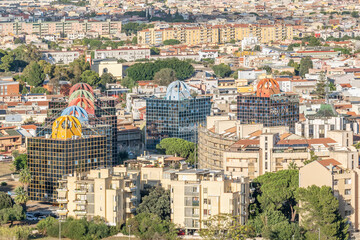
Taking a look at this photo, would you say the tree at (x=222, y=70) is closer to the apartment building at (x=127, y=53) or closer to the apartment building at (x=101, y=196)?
the apartment building at (x=127, y=53)

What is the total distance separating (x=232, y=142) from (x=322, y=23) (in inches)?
3915

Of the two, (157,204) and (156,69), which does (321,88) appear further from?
(157,204)

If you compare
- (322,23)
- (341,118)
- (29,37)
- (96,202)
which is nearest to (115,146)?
(341,118)

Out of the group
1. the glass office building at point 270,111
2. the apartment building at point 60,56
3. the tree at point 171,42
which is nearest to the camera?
the glass office building at point 270,111

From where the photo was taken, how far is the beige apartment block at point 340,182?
4656 cm

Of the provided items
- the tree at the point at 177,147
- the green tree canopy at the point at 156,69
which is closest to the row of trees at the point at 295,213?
the tree at the point at 177,147

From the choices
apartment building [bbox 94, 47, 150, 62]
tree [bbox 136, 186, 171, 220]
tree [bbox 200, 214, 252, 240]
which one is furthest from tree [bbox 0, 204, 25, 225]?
apartment building [bbox 94, 47, 150, 62]

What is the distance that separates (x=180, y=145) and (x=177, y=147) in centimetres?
20

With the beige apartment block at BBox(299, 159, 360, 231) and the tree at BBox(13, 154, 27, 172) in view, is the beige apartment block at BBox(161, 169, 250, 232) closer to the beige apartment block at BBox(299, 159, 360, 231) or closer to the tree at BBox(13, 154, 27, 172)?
the beige apartment block at BBox(299, 159, 360, 231)

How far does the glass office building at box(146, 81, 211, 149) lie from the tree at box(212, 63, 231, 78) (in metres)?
34.8

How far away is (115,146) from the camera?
6309cm

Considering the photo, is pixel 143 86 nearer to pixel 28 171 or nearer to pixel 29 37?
pixel 28 171

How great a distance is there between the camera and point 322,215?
45.2m

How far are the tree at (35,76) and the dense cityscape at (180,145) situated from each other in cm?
14
